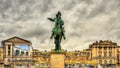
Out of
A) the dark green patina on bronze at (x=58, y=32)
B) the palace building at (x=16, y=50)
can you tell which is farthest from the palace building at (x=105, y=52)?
the dark green patina on bronze at (x=58, y=32)

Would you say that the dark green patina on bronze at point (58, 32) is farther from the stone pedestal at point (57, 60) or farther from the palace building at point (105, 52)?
the palace building at point (105, 52)

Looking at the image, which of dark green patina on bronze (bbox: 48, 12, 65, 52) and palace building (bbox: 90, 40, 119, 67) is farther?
palace building (bbox: 90, 40, 119, 67)

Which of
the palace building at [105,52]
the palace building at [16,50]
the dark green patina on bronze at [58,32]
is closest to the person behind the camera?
the dark green patina on bronze at [58,32]

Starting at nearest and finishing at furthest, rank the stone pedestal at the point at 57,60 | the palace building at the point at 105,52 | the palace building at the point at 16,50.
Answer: the stone pedestal at the point at 57,60 → the palace building at the point at 105,52 → the palace building at the point at 16,50

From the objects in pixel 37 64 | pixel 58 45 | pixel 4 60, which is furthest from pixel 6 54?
pixel 58 45

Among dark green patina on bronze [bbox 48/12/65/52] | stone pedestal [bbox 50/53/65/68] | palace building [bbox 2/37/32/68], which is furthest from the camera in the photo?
palace building [bbox 2/37/32/68]

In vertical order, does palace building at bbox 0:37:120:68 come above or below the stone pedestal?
above

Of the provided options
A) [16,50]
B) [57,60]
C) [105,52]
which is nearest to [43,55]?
[16,50]

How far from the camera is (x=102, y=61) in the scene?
463 feet

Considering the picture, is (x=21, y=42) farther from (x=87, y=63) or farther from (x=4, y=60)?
(x=87, y=63)

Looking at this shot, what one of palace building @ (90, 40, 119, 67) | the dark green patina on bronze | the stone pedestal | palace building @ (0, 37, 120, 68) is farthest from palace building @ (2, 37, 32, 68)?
the stone pedestal

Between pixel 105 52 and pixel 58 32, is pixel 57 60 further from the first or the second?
pixel 105 52

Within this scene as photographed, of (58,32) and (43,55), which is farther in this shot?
(43,55)

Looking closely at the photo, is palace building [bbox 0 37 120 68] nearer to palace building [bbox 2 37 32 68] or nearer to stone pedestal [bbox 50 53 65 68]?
palace building [bbox 2 37 32 68]
